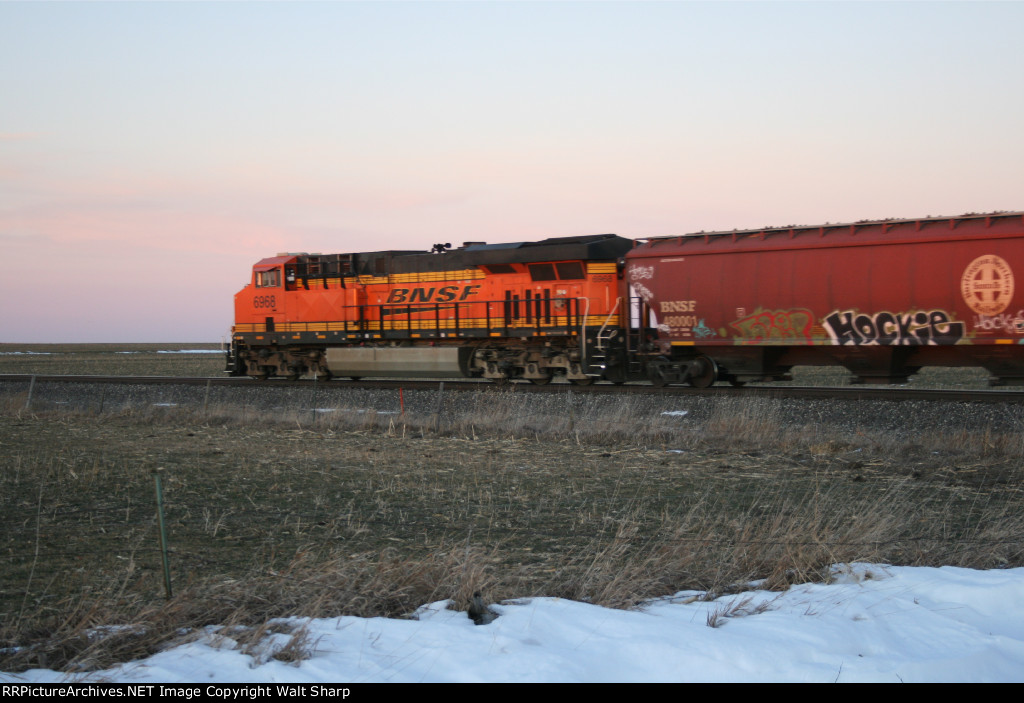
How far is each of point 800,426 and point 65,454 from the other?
12.8 meters

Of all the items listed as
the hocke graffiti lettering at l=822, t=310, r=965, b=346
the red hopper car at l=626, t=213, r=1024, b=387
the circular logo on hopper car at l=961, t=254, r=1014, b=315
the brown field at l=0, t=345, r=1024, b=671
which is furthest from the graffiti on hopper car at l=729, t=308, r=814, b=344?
the circular logo on hopper car at l=961, t=254, r=1014, b=315

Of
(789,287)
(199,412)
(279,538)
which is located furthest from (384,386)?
(279,538)

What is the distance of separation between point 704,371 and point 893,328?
4611 mm

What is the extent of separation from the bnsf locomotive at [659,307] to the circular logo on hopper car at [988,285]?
0.08ft

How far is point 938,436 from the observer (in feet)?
46.5

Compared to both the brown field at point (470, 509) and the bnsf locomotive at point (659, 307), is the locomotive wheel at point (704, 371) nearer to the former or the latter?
the bnsf locomotive at point (659, 307)

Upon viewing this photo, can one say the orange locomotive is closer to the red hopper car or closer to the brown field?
the red hopper car

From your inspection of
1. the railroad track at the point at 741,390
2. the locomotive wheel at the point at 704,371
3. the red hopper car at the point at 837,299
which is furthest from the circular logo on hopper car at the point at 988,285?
the locomotive wheel at the point at 704,371

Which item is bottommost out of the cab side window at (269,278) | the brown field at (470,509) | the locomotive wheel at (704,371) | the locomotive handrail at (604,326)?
the brown field at (470,509)

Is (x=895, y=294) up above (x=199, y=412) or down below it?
above

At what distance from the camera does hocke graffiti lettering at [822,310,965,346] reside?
16.9m

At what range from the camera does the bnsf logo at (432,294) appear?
24531 millimetres

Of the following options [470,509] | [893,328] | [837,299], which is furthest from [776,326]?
[470,509]

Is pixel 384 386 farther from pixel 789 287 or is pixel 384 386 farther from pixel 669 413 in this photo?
pixel 789 287
